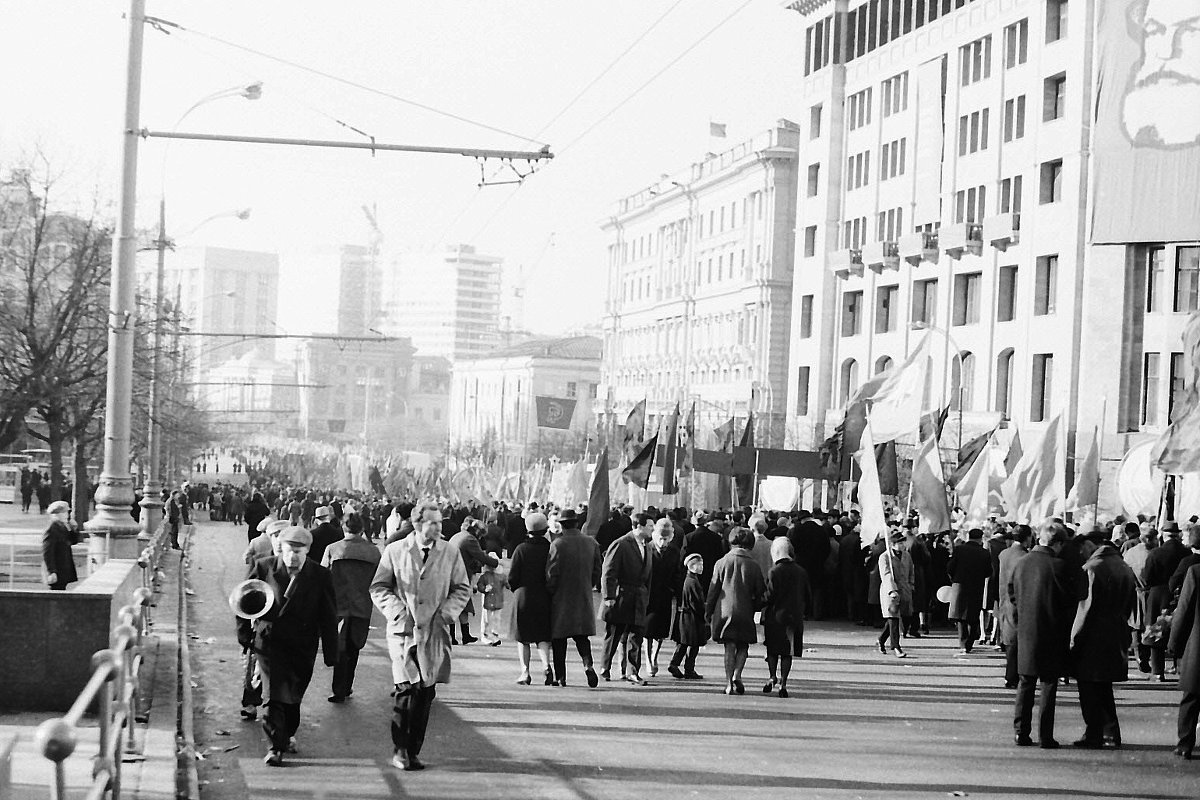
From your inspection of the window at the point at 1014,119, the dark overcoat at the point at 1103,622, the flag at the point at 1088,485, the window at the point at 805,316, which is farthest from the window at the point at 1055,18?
the dark overcoat at the point at 1103,622

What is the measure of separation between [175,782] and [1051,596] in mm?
6411

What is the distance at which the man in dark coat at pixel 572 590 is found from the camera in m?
15.3

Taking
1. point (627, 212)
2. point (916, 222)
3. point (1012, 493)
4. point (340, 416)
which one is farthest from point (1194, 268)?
point (340, 416)

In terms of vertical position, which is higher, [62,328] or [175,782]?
[62,328]

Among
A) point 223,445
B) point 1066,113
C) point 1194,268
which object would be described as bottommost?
point 223,445

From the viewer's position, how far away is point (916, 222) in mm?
65000

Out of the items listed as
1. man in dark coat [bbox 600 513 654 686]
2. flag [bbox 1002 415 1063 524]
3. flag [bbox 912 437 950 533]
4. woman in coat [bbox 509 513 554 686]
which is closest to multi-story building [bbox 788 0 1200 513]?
flag [bbox 1002 415 1063 524]

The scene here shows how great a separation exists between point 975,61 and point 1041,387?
1317cm

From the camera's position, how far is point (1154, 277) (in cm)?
4959

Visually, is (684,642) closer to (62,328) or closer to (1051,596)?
(1051,596)

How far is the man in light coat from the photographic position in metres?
10.6

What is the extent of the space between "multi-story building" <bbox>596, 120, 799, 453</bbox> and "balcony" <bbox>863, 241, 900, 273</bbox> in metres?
9.66

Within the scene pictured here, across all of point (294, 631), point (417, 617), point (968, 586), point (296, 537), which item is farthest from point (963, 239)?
point (417, 617)

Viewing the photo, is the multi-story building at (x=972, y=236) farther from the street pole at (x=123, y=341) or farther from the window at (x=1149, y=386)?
the street pole at (x=123, y=341)
